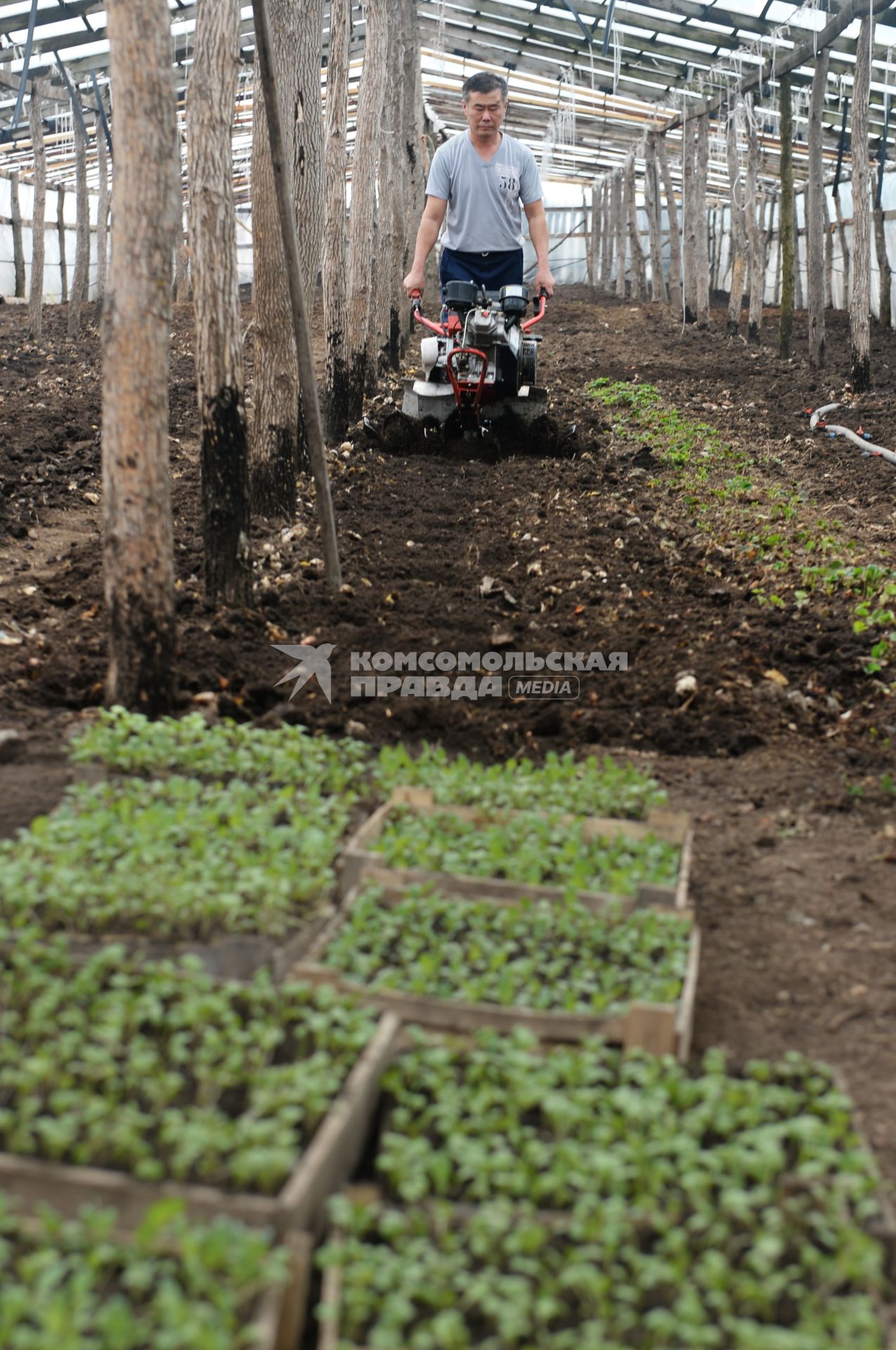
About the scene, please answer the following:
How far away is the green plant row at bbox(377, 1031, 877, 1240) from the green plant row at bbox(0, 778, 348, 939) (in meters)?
0.78

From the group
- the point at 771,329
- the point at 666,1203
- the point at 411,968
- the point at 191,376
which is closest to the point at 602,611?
the point at 411,968

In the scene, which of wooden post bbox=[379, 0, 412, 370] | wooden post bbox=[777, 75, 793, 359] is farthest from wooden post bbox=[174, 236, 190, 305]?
wooden post bbox=[777, 75, 793, 359]

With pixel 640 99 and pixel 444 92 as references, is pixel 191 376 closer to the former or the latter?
pixel 640 99

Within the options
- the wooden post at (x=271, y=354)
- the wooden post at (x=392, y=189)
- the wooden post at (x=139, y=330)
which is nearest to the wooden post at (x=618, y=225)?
the wooden post at (x=392, y=189)

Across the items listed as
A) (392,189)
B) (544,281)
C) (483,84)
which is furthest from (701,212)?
(483,84)

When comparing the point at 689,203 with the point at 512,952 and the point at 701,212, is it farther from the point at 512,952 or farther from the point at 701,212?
the point at 512,952

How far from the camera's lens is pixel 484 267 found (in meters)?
9.73

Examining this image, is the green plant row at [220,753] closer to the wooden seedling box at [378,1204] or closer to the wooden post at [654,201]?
the wooden seedling box at [378,1204]

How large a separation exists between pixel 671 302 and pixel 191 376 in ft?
63.8

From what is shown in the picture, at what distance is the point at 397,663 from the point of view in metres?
6.00

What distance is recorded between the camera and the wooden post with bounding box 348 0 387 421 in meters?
12.5

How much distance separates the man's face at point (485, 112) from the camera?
8.55 metres

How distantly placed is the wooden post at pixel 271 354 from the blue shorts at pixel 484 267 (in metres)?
1.44

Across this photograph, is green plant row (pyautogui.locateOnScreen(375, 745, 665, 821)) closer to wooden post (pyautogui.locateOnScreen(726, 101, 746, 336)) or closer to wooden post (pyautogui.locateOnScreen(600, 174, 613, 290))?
wooden post (pyautogui.locateOnScreen(726, 101, 746, 336))
